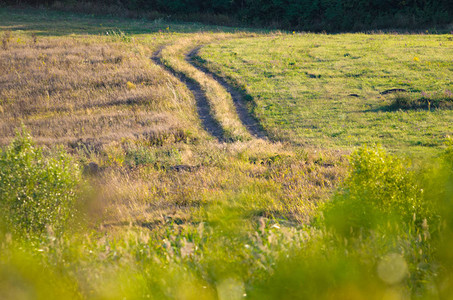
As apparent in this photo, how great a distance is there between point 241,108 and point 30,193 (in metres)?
12.1

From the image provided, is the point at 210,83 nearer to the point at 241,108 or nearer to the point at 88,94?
the point at 241,108

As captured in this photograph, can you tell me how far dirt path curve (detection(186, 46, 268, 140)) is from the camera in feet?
50.7

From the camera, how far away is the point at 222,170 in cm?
1068

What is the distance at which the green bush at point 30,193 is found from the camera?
702 centimetres

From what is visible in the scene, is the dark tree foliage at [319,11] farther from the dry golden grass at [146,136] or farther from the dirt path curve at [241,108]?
the dirt path curve at [241,108]

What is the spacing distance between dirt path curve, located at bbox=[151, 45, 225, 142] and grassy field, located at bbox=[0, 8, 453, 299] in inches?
5.3

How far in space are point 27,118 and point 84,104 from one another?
2710 mm

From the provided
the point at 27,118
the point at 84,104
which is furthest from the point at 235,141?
the point at 27,118

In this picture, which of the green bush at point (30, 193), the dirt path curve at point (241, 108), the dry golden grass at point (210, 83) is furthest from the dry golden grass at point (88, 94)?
the green bush at point (30, 193)

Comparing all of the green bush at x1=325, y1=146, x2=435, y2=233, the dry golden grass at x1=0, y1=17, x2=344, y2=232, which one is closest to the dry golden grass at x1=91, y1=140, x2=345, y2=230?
the dry golden grass at x1=0, y1=17, x2=344, y2=232

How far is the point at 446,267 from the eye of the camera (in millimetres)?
4551

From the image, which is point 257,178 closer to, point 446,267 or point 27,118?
point 446,267

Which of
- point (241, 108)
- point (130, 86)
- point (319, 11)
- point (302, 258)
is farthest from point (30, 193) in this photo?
point (319, 11)

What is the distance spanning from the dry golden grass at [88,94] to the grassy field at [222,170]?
0.41 feet
